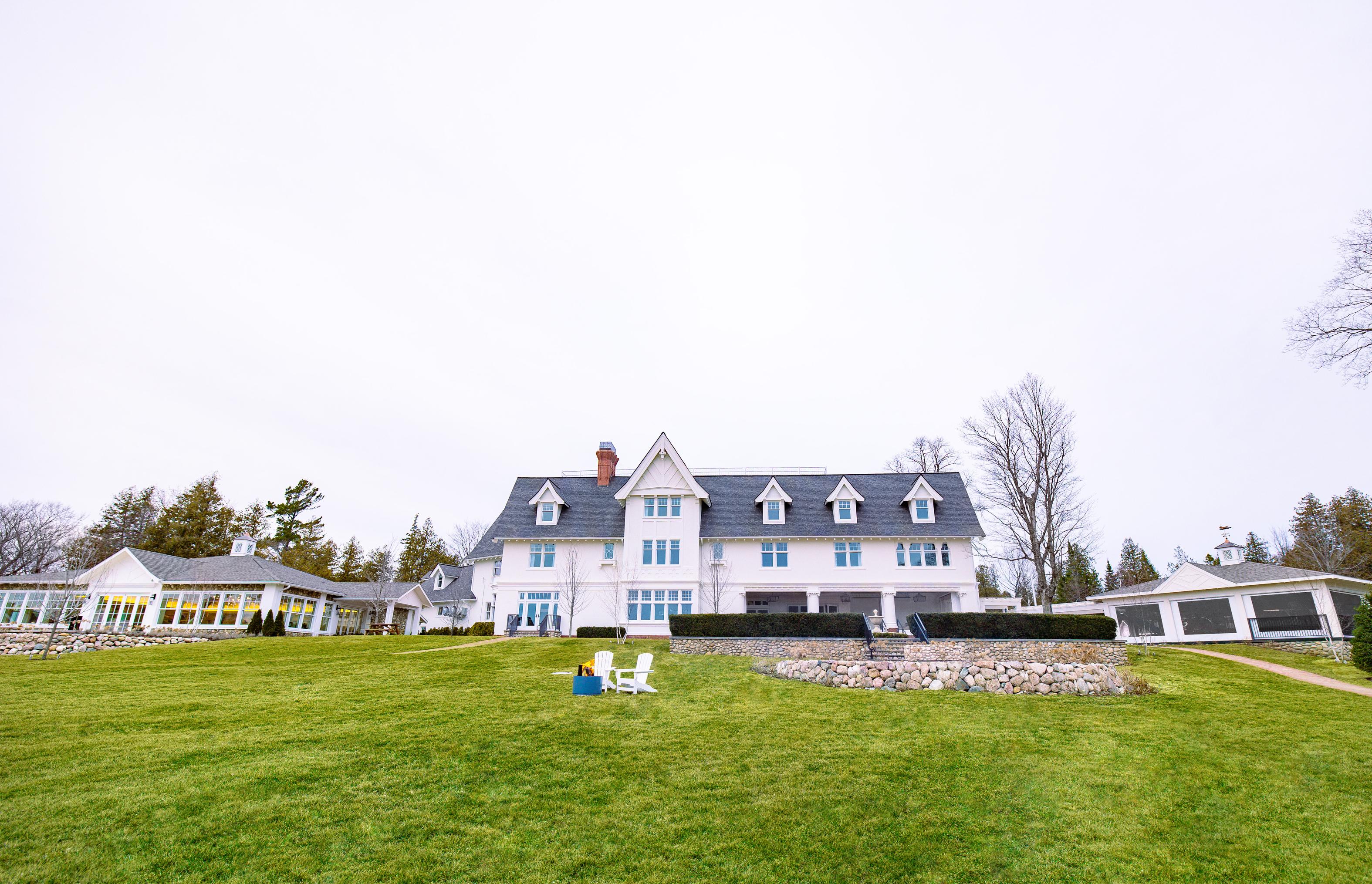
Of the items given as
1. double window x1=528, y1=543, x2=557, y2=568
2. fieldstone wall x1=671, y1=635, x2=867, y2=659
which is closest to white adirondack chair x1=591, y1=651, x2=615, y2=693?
fieldstone wall x1=671, y1=635, x2=867, y2=659

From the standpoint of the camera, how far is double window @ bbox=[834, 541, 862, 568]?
31.8 m

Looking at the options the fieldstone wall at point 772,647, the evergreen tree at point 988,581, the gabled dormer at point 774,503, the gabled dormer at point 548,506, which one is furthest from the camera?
the evergreen tree at point 988,581

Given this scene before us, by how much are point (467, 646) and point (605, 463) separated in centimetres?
1348

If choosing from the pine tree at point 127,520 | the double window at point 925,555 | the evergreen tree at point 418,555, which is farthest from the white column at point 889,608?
the pine tree at point 127,520

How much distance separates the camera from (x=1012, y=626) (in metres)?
22.7

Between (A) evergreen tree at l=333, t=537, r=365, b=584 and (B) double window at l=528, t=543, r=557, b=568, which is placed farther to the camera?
(A) evergreen tree at l=333, t=537, r=365, b=584

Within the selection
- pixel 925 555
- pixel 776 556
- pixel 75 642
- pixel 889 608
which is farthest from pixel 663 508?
pixel 75 642

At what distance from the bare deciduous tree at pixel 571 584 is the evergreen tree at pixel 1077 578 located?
41164 mm

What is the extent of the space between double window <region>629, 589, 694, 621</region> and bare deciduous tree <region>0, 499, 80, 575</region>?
4886 centimetres

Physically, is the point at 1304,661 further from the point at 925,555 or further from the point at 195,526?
the point at 195,526

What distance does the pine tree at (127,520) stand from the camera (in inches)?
2153

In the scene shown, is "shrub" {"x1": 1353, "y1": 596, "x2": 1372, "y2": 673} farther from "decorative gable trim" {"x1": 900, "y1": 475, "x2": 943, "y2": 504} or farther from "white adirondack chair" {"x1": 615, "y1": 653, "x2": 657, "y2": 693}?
"white adirondack chair" {"x1": 615, "y1": 653, "x2": 657, "y2": 693}

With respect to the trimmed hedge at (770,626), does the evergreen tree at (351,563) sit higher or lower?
higher

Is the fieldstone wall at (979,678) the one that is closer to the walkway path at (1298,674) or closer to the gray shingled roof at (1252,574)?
the walkway path at (1298,674)
